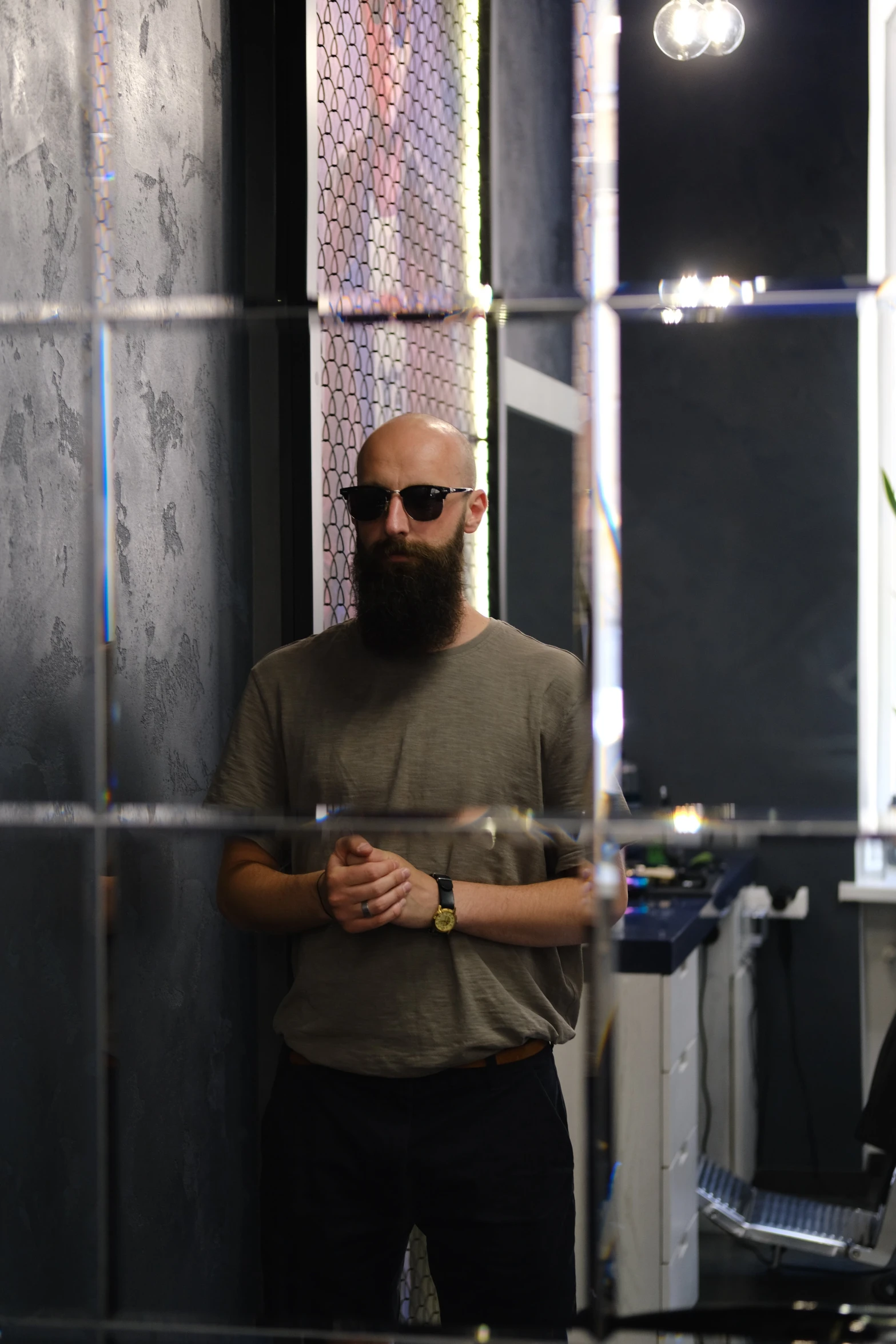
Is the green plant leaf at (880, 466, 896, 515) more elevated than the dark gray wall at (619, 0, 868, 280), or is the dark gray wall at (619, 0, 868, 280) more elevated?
the dark gray wall at (619, 0, 868, 280)

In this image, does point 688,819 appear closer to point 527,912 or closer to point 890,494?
point 527,912

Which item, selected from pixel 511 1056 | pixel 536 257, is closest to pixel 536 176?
pixel 536 257

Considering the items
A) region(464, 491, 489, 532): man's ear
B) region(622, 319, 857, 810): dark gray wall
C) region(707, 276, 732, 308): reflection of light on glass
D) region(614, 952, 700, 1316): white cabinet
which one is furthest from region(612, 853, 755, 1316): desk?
region(707, 276, 732, 308): reflection of light on glass

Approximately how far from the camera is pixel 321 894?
115 cm

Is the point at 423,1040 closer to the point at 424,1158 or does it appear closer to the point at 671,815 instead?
the point at 424,1158

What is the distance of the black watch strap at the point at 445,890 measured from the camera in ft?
3.70

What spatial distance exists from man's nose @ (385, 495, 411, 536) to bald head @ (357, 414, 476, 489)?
0.06 feet

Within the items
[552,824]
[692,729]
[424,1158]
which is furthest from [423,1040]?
[692,729]

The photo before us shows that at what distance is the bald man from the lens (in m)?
A: 1.12

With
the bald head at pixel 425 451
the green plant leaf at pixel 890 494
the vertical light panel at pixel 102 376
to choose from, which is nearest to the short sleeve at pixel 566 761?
the bald head at pixel 425 451

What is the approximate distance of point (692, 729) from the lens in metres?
1.14

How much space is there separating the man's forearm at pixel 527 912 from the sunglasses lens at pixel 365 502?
0.34 m

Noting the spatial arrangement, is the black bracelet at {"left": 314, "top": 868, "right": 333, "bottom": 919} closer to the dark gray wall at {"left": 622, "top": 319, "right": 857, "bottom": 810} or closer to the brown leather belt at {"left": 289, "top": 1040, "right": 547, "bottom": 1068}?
the brown leather belt at {"left": 289, "top": 1040, "right": 547, "bottom": 1068}

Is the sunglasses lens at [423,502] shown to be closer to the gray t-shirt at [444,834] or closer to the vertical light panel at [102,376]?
the gray t-shirt at [444,834]
